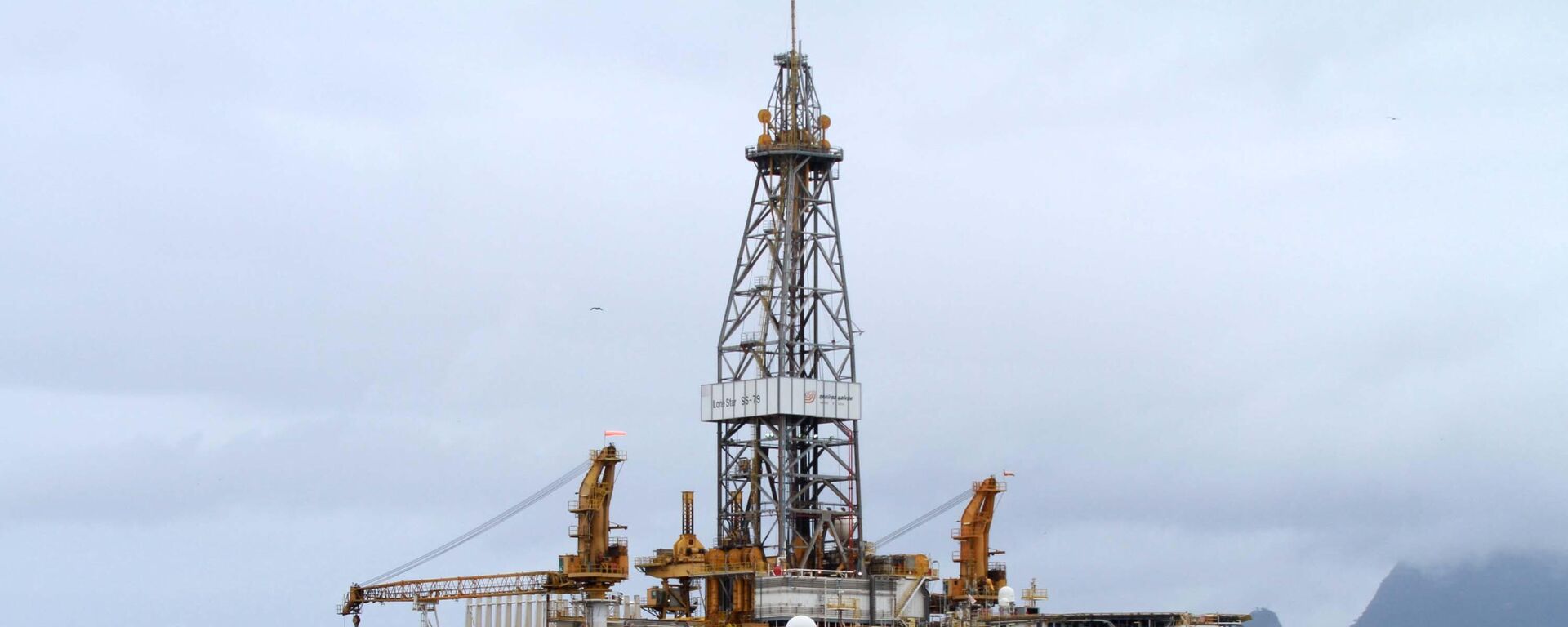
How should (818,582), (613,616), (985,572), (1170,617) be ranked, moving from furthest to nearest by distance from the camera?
(985,572), (613,616), (818,582), (1170,617)

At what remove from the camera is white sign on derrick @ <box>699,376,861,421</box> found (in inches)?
4946

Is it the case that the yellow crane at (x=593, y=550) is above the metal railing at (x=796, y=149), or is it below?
below

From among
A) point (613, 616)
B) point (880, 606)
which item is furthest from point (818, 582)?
point (613, 616)

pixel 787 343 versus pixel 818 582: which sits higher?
pixel 787 343

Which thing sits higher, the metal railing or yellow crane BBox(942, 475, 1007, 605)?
the metal railing

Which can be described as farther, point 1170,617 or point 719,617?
point 719,617

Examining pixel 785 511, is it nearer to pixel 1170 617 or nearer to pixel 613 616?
pixel 613 616

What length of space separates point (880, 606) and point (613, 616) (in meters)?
16.0

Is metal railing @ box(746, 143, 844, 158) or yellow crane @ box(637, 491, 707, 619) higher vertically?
metal railing @ box(746, 143, 844, 158)

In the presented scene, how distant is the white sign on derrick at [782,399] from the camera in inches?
4946

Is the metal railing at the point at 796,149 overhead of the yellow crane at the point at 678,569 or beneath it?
overhead

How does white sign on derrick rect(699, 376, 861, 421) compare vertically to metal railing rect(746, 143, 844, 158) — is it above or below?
below

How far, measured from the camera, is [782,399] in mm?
125438

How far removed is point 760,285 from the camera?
129750 millimetres
